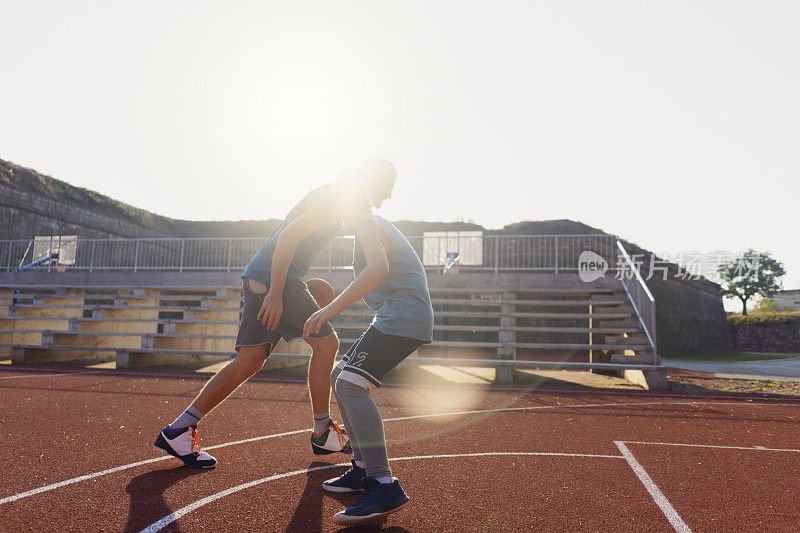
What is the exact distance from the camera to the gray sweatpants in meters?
2.20

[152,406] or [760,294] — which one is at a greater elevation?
[760,294]

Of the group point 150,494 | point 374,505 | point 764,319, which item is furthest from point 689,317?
point 150,494

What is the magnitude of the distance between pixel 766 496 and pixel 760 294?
224 feet

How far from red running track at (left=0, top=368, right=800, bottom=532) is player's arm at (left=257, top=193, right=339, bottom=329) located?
1.01 metres

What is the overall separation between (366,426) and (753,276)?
70.6m

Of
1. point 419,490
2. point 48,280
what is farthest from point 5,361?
point 419,490

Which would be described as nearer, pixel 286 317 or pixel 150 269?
pixel 286 317

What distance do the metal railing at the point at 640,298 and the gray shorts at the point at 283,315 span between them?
7.83 meters

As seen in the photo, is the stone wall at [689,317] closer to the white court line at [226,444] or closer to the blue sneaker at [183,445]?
the white court line at [226,444]

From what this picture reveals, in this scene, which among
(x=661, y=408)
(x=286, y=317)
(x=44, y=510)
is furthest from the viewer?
(x=661, y=408)

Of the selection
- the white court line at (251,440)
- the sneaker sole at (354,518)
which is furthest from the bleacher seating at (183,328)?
the sneaker sole at (354,518)

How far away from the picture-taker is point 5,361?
11.7 m

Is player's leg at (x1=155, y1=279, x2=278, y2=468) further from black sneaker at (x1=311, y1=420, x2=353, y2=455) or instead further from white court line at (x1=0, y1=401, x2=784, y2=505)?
black sneaker at (x1=311, y1=420, x2=353, y2=455)

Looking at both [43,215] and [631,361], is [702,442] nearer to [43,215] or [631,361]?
[631,361]
